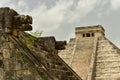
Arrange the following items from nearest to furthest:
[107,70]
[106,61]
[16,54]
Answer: [16,54]
[107,70]
[106,61]

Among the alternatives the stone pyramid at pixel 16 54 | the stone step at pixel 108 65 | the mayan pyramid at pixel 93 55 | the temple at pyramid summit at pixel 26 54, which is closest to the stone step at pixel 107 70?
the mayan pyramid at pixel 93 55

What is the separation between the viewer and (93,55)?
42.4 meters

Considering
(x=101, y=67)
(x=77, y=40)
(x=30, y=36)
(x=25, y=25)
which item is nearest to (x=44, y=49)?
(x=30, y=36)

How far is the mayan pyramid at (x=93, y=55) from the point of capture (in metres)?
40.5

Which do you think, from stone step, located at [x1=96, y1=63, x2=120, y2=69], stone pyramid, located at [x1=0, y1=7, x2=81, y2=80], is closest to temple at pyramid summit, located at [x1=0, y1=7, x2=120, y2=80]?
stone pyramid, located at [x1=0, y1=7, x2=81, y2=80]

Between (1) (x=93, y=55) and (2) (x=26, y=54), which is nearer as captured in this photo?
(2) (x=26, y=54)

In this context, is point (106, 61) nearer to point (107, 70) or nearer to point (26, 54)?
point (107, 70)

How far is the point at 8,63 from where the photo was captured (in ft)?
28.7

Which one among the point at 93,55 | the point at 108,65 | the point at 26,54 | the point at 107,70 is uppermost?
the point at 93,55

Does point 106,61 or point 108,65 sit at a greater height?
point 106,61

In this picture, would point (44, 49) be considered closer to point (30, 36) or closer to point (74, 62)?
point (30, 36)

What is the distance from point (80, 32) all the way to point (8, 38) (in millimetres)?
35901

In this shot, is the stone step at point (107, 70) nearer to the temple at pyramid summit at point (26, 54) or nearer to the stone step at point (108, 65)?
the stone step at point (108, 65)

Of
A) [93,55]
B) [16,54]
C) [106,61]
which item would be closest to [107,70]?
[106,61]
